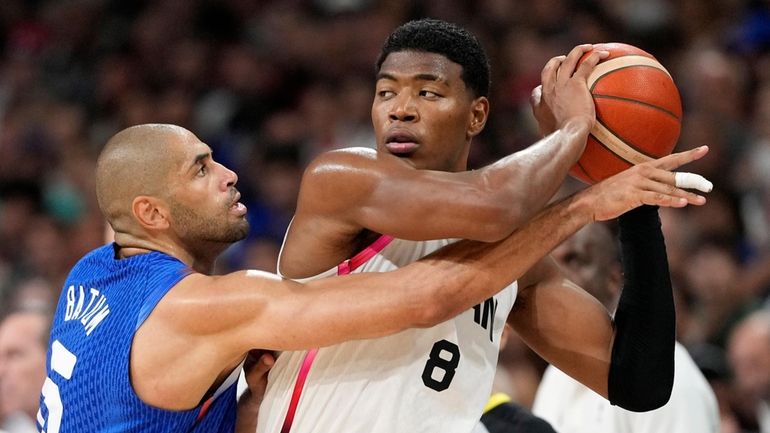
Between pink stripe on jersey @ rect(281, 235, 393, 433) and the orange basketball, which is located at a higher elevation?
the orange basketball

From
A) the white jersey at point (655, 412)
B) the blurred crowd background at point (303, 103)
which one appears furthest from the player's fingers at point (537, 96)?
the blurred crowd background at point (303, 103)

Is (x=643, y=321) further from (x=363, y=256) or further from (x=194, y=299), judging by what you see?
(x=194, y=299)

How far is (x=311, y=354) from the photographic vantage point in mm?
3783

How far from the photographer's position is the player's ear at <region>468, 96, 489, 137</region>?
3.93m

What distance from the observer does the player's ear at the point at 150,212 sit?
12.6 ft

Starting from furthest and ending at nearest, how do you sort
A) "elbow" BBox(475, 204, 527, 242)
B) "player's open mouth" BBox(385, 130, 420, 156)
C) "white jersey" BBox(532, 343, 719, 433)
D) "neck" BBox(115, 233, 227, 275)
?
1. "white jersey" BBox(532, 343, 719, 433)
2. "neck" BBox(115, 233, 227, 275)
3. "player's open mouth" BBox(385, 130, 420, 156)
4. "elbow" BBox(475, 204, 527, 242)

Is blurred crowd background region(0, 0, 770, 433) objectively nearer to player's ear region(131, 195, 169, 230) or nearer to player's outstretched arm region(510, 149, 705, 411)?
player's outstretched arm region(510, 149, 705, 411)

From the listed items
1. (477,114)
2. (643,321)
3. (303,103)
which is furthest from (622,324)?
(303,103)

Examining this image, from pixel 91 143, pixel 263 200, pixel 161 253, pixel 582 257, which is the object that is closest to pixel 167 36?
pixel 91 143

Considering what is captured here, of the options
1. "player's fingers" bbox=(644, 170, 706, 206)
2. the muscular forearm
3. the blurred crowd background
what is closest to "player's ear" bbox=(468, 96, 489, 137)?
the muscular forearm

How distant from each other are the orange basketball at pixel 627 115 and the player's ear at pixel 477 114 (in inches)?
15.2

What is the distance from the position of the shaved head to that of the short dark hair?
0.75 metres

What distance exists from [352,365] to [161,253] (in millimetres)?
684

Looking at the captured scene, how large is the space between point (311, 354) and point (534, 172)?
90 centimetres
